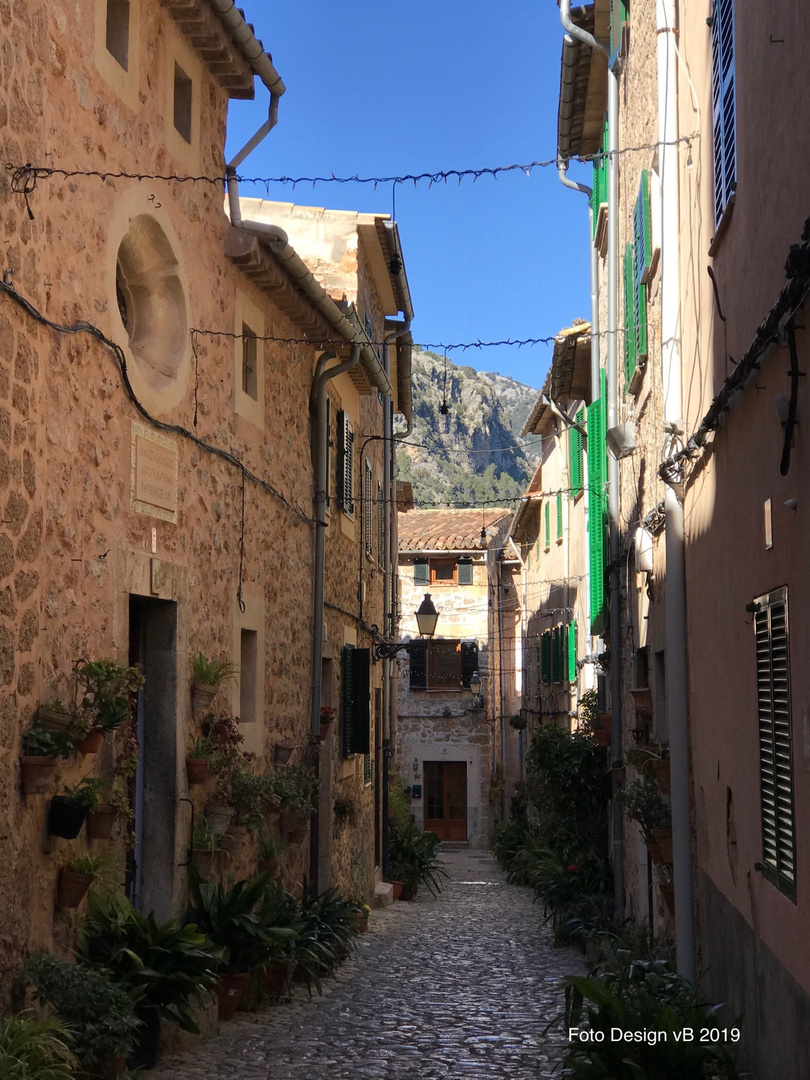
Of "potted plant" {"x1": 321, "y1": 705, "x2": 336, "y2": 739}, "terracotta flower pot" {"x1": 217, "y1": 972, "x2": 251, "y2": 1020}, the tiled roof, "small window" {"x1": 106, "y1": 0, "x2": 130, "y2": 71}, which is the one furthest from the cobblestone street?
the tiled roof

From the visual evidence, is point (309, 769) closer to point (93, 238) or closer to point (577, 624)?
point (93, 238)

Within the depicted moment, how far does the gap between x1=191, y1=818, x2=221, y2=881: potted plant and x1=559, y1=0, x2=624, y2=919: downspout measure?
4.29 metres

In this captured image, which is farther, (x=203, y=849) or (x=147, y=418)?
(x=203, y=849)

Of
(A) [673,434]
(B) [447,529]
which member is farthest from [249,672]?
(B) [447,529]

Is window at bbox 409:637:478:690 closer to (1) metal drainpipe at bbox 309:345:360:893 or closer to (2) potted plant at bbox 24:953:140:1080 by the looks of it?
(1) metal drainpipe at bbox 309:345:360:893

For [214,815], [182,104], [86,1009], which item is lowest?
[86,1009]

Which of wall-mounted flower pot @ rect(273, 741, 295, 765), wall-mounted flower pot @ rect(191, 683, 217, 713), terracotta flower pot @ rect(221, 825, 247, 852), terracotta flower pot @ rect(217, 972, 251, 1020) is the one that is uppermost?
wall-mounted flower pot @ rect(191, 683, 217, 713)

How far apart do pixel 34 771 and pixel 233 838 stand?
126 inches

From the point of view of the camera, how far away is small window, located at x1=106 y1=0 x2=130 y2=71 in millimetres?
7367

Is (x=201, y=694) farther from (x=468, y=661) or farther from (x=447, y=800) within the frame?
(x=447, y=800)

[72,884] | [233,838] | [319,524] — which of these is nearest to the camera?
[72,884]

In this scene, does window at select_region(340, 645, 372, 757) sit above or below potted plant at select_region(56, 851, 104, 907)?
above

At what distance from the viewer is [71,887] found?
5.97 m

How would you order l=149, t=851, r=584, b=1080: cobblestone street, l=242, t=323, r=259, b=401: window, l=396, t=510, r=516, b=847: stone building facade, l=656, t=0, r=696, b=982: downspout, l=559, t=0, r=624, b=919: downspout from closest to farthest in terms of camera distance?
1. l=149, t=851, r=584, b=1080: cobblestone street
2. l=656, t=0, r=696, b=982: downspout
3. l=242, t=323, r=259, b=401: window
4. l=559, t=0, r=624, b=919: downspout
5. l=396, t=510, r=516, b=847: stone building facade
